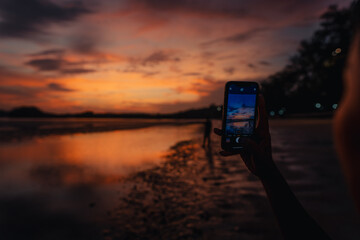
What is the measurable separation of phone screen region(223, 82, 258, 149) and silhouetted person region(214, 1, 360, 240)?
156mm

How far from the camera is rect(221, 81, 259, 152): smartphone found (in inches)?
95.1

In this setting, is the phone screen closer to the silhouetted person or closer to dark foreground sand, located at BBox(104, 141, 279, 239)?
the silhouetted person

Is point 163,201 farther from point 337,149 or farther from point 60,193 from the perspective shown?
point 337,149

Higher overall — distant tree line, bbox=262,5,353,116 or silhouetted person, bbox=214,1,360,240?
distant tree line, bbox=262,5,353,116

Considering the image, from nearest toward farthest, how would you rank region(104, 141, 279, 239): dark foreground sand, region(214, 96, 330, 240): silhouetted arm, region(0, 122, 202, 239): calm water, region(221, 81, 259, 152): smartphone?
region(214, 96, 330, 240): silhouetted arm, region(221, 81, 259, 152): smartphone, region(104, 141, 279, 239): dark foreground sand, region(0, 122, 202, 239): calm water

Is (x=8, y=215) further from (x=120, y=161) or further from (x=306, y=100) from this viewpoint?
(x=306, y=100)

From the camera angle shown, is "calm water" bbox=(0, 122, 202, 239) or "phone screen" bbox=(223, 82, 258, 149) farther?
"calm water" bbox=(0, 122, 202, 239)

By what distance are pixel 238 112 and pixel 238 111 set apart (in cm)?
2

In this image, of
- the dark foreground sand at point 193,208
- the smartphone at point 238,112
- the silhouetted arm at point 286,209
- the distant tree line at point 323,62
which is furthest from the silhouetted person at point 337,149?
the distant tree line at point 323,62

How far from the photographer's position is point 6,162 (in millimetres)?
15422

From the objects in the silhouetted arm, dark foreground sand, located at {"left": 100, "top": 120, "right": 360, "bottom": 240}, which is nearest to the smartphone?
the silhouetted arm

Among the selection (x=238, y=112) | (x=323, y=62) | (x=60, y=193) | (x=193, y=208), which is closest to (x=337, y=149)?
(x=238, y=112)

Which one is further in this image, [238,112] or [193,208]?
[193,208]

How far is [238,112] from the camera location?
253 centimetres
